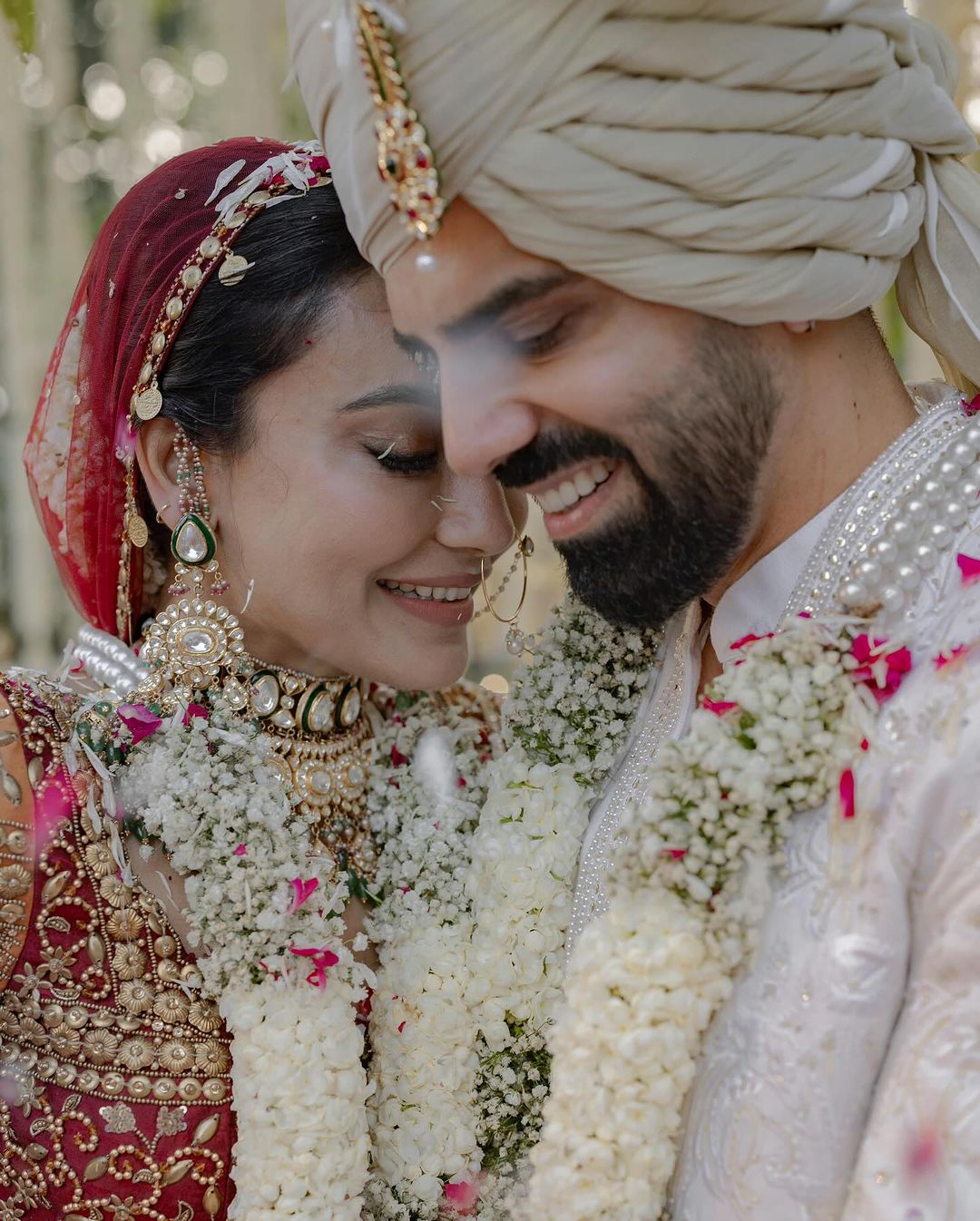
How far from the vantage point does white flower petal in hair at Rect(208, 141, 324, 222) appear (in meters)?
1.85

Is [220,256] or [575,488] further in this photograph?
[220,256]

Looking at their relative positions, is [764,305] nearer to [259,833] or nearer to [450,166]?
[450,166]

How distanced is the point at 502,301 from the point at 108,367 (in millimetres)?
803

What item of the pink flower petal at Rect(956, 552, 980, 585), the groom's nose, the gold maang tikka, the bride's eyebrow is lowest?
the pink flower petal at Rect(956, 552, 980, 585)

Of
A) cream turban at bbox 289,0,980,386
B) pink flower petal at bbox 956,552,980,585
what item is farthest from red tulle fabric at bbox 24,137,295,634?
pink flower petal at bbox 956,552,980,585

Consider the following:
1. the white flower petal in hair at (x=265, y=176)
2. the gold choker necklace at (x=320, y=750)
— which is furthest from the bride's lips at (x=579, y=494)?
the white flower petal in hair at (x=265, y=176)

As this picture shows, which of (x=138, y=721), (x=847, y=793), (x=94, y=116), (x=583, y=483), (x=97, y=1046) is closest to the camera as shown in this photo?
(x=847, y=793)

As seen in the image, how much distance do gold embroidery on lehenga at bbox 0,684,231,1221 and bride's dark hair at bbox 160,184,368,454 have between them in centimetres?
54

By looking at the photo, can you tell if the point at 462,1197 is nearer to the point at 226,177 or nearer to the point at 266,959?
the point at 266,959

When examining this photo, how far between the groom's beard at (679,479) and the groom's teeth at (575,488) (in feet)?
0.12

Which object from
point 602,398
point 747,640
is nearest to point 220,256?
point 602,398

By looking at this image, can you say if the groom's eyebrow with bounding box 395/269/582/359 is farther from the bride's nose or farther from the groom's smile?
the bride's nose

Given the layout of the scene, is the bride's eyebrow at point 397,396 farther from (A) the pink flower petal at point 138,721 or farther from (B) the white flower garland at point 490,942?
(A) the pink flower petal at point 138,721

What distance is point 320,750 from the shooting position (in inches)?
76.4
